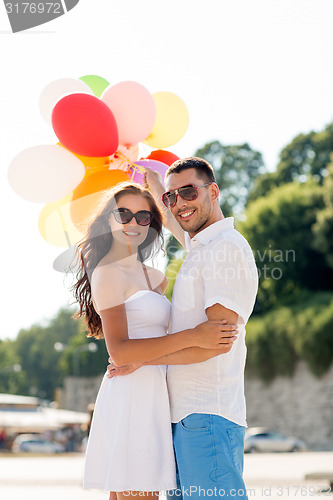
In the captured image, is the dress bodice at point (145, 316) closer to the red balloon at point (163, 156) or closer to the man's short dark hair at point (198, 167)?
the man's short dark hair at point (198, 167)

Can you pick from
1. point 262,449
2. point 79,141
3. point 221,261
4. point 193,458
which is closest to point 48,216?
point 79,141

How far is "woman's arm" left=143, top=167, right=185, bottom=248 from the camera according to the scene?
439 cm

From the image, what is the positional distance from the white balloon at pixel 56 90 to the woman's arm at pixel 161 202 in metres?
1.04

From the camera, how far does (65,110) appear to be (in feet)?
15.4

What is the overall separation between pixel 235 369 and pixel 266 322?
26328mm

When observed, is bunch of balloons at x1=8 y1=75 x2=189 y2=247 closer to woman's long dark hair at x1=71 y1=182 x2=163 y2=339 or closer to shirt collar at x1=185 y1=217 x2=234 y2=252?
woman's long dark hair at x1=71 y1=182 x2=163 y2=339

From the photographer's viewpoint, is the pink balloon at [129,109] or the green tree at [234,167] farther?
the green tree at [234,167]

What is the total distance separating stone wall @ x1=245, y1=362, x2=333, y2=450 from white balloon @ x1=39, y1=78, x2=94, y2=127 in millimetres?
24961

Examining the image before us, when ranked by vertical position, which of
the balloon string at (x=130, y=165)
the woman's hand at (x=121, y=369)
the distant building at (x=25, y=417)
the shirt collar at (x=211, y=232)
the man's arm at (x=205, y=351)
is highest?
the balloon string at (x=130, y=165)

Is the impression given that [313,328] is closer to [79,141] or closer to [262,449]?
[262,449]

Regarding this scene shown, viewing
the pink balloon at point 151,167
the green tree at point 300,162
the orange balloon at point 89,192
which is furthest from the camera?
the green tree at point 300,162

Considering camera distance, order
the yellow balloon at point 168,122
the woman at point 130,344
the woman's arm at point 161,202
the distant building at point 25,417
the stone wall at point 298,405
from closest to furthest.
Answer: the woman at point 130,344 < the woman's arm at point 161,202 < the yellow balloon at point 168,122 < the distant building at point 25,417 < the stone wall at point 298,405

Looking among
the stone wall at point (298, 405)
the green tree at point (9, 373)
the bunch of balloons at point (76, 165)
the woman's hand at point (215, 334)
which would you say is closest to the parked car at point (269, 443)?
the stone wall at point (298, 405)

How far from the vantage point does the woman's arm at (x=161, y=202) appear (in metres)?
4.39
